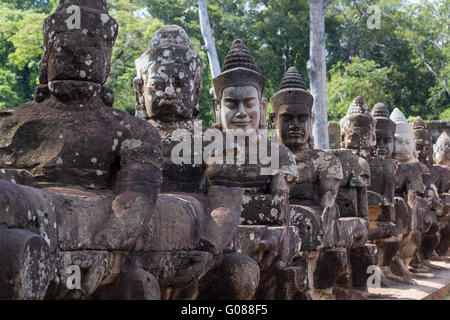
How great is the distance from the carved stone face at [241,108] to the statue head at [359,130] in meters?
3.05

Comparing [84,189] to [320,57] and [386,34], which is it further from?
[386,34]

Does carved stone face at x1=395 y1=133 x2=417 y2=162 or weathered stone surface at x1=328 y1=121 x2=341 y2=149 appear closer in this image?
carved stone face at x1=395 y1=133 x2=417 y2=162

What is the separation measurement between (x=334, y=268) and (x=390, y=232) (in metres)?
2.50

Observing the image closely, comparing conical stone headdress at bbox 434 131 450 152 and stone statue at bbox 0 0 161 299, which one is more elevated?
conical stone headdress at bbox 434 131 450 152

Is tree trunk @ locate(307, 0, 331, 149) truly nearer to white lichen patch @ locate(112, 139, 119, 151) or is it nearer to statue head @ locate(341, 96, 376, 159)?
statue head @ locate(341, 96, 376, 159)

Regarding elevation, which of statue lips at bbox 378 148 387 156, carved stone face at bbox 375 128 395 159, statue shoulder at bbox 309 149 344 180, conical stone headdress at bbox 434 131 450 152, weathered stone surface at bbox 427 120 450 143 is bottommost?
statue shoulder at bbox 309 149 344 180

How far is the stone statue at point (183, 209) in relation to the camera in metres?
3.74

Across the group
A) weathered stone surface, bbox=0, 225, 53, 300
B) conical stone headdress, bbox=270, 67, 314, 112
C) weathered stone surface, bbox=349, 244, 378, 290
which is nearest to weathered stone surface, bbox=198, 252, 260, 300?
weathered stone surface, bbox=0, 225, 53, 300

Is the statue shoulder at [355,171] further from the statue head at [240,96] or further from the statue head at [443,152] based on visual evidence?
the statue head at [443,152]

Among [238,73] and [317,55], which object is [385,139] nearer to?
[238,73]

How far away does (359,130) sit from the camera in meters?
8.63

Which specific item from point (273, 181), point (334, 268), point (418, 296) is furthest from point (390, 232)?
point (273, 181)

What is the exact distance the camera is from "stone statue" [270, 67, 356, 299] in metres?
6.39
